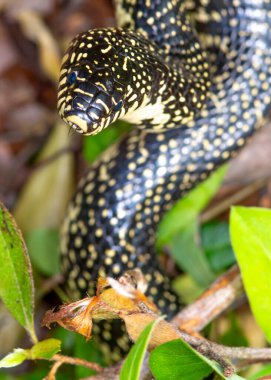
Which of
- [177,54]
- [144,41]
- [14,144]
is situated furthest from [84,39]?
[14,144]

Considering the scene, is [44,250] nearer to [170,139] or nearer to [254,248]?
[170,139]

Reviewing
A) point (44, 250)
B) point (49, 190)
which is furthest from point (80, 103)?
point (49, 190)

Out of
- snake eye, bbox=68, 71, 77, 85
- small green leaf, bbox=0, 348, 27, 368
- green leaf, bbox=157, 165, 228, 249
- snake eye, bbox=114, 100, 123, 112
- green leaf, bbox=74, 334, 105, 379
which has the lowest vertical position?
green leaf, bbox=74, 334, 105, 379

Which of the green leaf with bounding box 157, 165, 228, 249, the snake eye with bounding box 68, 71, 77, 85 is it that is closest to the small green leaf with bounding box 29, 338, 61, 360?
the snake eye with bounding box 68, 71, 77, 85

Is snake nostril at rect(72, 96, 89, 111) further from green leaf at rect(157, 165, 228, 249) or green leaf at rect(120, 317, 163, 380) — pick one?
green leaf at rect(157, 165, 228, 249)

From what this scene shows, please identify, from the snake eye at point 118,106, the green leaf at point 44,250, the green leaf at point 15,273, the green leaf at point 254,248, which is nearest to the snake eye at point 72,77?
the snake eye at point 118,106
